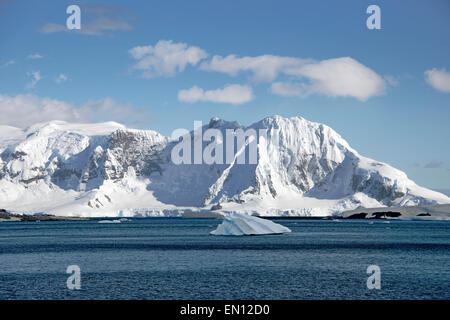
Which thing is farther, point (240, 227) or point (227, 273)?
point (240, 227)

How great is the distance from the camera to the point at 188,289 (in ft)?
153

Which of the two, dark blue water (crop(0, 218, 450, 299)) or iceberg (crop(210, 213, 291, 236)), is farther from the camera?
iceberg (crop(210, 213, 291, 236))

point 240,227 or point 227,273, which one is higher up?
point 240,227

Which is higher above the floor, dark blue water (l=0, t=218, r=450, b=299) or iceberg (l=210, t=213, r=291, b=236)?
iceberg (l=210, t=213, r=291, b=236)

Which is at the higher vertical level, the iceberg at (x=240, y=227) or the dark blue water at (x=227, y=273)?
the iceberg at (x=240, y=227)

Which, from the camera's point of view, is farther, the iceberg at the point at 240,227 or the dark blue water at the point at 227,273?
the iceberg at the point at 240,227
